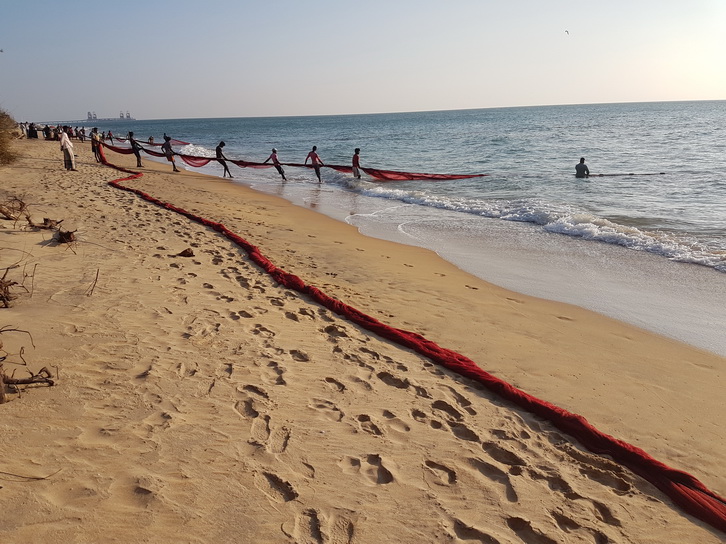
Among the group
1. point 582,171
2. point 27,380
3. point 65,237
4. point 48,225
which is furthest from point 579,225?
point 27,380

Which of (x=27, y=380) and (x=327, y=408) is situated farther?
(x=327, y=408)

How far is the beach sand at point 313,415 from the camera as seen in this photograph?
235 cm

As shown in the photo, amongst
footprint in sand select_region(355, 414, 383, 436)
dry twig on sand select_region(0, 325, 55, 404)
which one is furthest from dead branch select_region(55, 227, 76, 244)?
footprint in sand select_region(355, 414, 383, 436)

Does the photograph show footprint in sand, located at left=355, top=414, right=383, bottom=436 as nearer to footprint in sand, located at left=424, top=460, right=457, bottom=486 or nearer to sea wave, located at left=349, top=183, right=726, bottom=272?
footprint in sand, located at left=424, top=460, right=457, bottom=486

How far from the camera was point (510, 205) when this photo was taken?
1264 cm

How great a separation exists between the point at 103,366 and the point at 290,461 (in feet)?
5.53

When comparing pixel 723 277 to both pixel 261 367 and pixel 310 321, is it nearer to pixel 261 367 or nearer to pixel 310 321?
pixel 310 321

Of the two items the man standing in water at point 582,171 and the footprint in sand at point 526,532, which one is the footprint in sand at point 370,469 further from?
the man standing in water at point 582,171

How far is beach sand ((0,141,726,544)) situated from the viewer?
2354 mm

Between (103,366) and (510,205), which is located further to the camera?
(510,205)

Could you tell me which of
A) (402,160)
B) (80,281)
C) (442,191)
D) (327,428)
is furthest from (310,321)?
(402,160)

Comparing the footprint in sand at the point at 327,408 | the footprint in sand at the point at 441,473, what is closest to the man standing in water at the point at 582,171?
the footprint in sand at the point at 327,408

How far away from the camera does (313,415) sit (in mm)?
3182

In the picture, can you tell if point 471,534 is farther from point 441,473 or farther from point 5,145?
point 5,145
